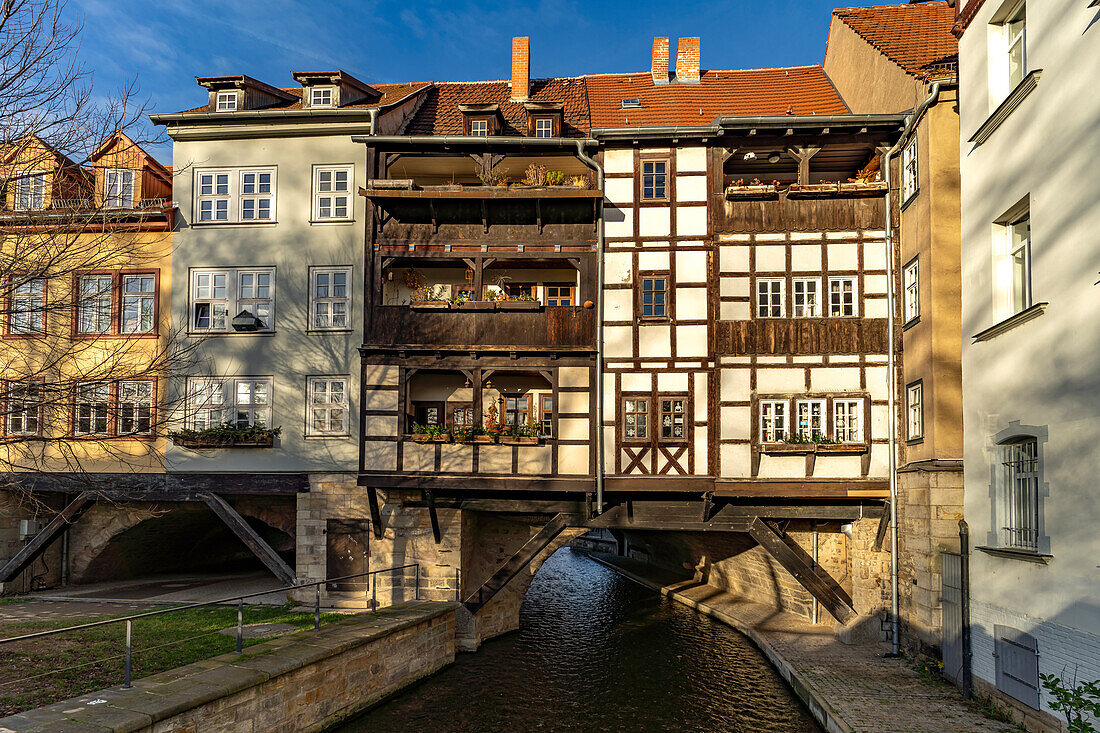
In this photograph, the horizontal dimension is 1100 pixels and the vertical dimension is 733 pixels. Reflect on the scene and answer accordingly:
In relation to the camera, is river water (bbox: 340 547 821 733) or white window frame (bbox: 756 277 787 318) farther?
white window frame (bbox: 756 277 787 318)

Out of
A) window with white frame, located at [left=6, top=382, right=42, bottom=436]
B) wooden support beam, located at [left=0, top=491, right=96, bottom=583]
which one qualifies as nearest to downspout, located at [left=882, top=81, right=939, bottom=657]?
window with white frame, located at [left=6, top=382, right=42, bottom=436]

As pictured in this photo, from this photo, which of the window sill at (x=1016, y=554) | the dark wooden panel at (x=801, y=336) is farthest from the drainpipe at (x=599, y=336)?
the window sill at (x=1016, y=554)

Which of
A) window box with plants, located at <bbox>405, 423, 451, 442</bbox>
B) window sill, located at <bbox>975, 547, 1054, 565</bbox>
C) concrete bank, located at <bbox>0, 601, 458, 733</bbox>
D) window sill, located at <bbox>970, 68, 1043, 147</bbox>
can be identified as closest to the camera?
concrete bank, located at <bbox>0, 601, 458, 733</bbox>

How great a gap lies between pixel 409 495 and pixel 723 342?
746cm

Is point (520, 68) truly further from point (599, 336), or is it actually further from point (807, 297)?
point (807, 297)

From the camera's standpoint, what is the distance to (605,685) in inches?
581

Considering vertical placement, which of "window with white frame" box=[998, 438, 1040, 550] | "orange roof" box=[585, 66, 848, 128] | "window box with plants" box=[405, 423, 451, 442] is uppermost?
"orange roof" box=[585, 66, 848, 128]

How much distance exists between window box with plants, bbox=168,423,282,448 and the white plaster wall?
1384 centimetres

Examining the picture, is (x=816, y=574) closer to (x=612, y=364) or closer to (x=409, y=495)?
(x=612, y=364)

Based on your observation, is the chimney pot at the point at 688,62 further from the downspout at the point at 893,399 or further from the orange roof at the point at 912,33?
the downspout at the point at 893,399

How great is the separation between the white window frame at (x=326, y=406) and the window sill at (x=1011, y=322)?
12.4 meters

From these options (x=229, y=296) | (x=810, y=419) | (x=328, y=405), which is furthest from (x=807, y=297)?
(x=229, y=296)

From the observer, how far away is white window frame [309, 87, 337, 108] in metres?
18.6

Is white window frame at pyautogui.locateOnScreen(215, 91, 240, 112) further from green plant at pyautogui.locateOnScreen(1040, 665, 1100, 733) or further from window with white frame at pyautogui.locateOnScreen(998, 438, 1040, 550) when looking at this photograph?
green plant at pyautogui.locateOnScreen(1040, 665, 1100, 733)
